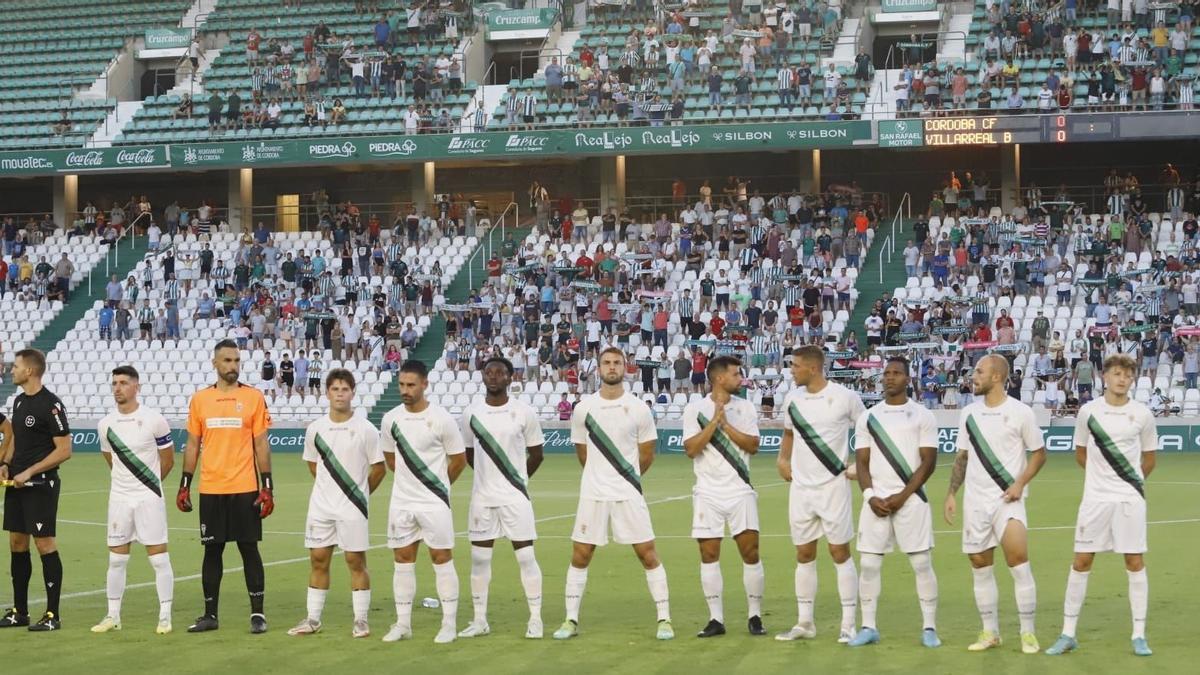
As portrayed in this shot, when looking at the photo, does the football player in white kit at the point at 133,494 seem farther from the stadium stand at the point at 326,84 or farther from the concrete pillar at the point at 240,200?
the concrete pillar at the point at 240,200

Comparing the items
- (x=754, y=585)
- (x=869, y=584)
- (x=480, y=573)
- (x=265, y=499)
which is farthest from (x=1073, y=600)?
(x=265, y=499)

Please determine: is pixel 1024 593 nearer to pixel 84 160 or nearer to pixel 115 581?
pixel 115 581

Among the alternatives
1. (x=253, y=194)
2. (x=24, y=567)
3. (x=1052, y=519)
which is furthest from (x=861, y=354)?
(x=24, y=567)

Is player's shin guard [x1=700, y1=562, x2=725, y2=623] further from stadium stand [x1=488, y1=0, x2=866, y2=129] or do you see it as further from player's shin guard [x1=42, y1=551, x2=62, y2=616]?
stadium stand [x1=488, y1=0, x2=866, y2=129]

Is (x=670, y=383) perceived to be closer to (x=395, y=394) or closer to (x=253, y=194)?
(x=395, y=394)

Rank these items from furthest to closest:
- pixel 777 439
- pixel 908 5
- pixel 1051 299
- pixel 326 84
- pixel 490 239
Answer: pixel 326 84 < pixel 908 5 < pixel 490 239 < pixel 1051 299 < pixel 777 439

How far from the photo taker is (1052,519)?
2242cm

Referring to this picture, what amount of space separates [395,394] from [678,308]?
732cm

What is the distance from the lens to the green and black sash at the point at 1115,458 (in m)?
12.0

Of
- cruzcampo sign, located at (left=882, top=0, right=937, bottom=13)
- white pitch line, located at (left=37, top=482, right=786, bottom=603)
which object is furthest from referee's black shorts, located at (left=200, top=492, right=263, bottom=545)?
cruzcampo sign, located at (left=882, top=0, right=937, bottom=13)

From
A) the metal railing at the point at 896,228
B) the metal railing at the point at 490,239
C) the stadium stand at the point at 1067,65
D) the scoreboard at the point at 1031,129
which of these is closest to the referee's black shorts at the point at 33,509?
the metal railing at the point at 896,228

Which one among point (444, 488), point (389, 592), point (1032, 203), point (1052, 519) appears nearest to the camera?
point (444, 488)

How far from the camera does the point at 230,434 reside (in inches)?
526

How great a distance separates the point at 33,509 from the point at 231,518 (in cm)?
168
